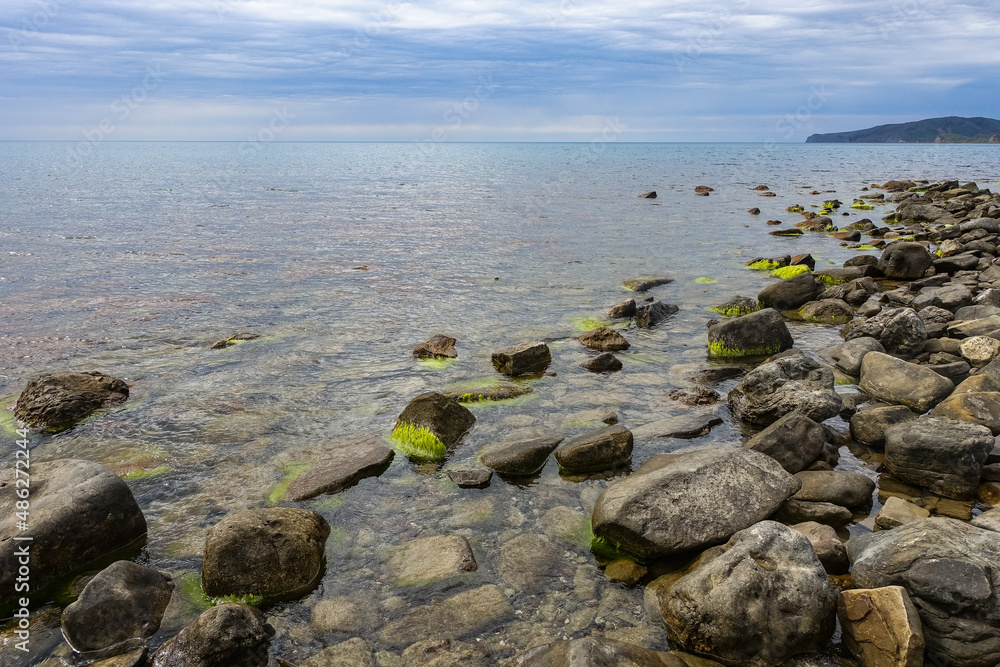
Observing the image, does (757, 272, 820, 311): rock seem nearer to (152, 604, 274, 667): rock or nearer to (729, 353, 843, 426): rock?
(729, 353, 843, 426): rock

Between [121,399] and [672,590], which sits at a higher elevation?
[672,590]

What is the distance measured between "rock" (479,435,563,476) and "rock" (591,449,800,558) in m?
1.82

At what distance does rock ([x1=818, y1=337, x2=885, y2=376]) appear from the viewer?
42.7ft

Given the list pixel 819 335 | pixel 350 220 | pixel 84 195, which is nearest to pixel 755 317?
pixel 819 335

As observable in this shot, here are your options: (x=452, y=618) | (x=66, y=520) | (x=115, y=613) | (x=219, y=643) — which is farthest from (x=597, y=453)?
(x=66, y=520)

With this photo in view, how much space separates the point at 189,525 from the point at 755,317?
1298cm

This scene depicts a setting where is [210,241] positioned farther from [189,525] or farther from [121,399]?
[189,525]

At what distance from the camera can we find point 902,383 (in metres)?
11.4

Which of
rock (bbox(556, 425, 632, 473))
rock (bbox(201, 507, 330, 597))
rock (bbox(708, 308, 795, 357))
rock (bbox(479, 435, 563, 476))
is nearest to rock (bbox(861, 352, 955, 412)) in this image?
rock (bbox(708, 308, 795, 357))

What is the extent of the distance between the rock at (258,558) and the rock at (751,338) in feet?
36.4

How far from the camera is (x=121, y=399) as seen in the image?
12453 mm

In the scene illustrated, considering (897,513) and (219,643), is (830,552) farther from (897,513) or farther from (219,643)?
(219,643)

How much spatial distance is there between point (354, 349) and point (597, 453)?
28.0 ft

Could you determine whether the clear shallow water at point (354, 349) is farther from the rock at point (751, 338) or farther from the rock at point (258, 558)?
the rock at point (751, 338)
